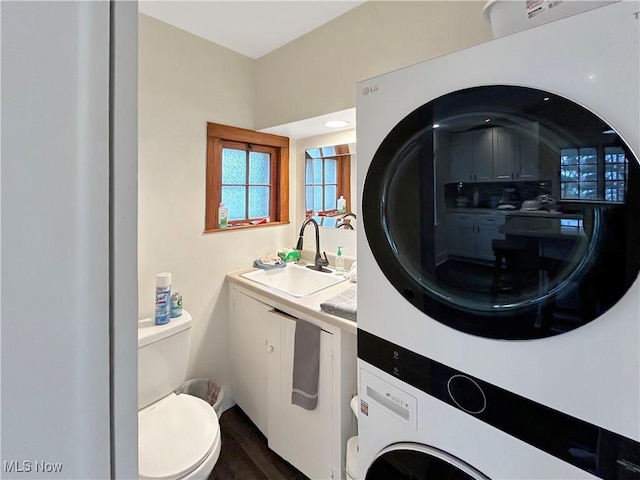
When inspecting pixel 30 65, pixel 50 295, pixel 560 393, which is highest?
pixel 30 65

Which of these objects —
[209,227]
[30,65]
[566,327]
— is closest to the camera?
[30,65]

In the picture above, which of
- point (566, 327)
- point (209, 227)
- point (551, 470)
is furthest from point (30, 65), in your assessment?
point (209, 227)

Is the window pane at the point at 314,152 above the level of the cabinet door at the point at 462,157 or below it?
above

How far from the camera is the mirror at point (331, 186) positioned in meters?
1.97

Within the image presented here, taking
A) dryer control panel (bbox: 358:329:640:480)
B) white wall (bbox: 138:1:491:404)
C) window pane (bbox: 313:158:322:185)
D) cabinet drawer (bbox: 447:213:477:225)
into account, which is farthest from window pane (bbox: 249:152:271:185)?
cabinet drawer (bbox: 447:213:477:225)

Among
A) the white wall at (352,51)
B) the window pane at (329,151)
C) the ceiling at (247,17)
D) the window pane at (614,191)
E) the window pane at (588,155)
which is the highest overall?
the ceiling at (247,17)

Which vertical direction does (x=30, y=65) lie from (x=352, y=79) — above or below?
below

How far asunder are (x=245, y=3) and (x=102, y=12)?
4.73 ft

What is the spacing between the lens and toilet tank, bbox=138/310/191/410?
1357mm

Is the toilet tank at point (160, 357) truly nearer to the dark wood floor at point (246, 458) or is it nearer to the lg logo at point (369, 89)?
the dark wood floor at point (246, 458)

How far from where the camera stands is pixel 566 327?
1.75 feet

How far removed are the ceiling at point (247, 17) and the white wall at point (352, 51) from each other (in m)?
0.06

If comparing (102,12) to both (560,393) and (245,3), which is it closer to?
(560,393)

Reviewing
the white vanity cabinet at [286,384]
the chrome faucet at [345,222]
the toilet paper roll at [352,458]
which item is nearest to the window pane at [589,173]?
the white vanity cabinet at [286,384]
